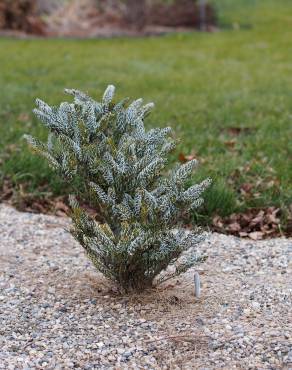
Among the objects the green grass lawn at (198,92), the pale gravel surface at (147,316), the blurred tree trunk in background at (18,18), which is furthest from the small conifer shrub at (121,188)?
the blurred tree trunk in background at (18,18)

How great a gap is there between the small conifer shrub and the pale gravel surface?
0.20m

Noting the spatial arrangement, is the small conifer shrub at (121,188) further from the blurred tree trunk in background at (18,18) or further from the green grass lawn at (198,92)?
the blurred tree trunk in background at (18,18)

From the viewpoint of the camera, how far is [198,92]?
8.36 metres

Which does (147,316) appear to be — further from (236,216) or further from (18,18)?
(18,18)

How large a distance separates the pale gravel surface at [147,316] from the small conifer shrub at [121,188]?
20cm

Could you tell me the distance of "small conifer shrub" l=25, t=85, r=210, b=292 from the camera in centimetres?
326

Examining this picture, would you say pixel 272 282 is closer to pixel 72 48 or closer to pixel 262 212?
pixel 262 212

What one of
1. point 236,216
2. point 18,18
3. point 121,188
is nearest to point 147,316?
point 121,188

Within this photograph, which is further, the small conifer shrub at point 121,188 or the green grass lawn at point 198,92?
the green grass lawn at point 198,92

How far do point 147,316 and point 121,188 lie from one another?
1.90 ft

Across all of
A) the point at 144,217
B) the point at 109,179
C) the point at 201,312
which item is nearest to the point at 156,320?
the point at 201,312

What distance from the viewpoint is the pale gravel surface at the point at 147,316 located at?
2.95 m

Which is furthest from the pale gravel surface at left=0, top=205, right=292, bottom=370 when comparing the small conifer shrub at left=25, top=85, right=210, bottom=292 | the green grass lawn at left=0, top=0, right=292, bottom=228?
the green grass lawn at left=0, top=0, right=292, bottom=228

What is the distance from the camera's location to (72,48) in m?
11.3
